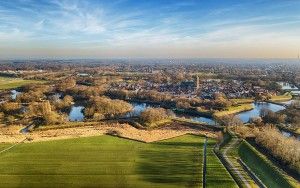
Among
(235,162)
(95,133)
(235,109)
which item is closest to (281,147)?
(235,162)

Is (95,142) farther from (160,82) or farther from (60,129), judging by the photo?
(160,82)

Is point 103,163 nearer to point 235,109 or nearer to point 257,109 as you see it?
point 235,109

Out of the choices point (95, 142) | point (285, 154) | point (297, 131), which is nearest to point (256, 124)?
point (297, 131)

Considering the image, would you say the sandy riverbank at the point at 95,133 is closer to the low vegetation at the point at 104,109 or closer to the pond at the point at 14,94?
the low vegetation at the point at 104,109

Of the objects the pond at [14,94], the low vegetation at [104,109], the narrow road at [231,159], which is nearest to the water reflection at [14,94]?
the pond at [14,94]

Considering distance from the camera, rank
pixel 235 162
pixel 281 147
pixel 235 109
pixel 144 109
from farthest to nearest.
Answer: pixel 235 109, pixel 144 109, pixel 281 147, pixel 235 162

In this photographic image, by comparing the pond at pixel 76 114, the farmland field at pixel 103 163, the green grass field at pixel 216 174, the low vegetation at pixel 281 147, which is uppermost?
the low vegetation at pixel 281 147
